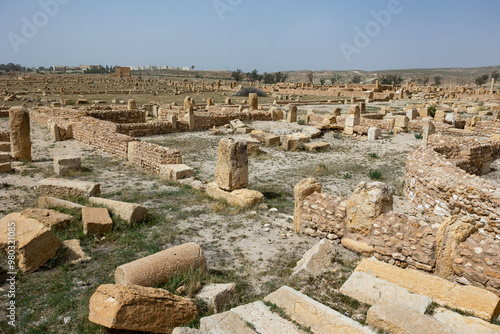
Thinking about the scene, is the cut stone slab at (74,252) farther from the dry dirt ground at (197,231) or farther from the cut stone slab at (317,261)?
the cut stone slab at (317,261)

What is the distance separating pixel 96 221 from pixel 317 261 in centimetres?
405

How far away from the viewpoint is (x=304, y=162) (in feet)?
42.1

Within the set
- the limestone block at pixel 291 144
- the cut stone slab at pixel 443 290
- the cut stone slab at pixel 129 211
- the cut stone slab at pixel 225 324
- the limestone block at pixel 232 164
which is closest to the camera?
the cut stone slab at pixel 225 324

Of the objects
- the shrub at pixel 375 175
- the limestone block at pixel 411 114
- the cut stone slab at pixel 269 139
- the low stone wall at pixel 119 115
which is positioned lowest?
the shrub at pixel 375 175

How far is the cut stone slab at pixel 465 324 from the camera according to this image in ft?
11.6

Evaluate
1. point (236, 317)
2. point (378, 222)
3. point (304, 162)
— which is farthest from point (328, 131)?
point (236, 317)

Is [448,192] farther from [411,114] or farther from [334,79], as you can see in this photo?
[334,79]

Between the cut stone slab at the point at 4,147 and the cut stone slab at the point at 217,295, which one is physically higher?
the cut stone slab at the point at 4,147

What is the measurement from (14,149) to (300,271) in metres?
11.3

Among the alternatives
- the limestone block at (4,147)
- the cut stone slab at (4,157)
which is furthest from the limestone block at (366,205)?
the limestone block at (4,147)

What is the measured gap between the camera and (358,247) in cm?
589

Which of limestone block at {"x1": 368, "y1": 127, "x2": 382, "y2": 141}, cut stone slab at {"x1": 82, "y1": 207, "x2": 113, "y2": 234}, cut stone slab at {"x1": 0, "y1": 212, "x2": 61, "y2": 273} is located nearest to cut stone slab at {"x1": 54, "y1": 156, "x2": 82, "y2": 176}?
cut stone slab at {"x1": 82, "y1": 207, "x2": 113, "y2": 234}

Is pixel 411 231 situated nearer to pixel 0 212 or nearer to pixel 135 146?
pixel 0 212

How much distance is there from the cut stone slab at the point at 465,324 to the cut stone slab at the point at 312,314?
3.13 feet
